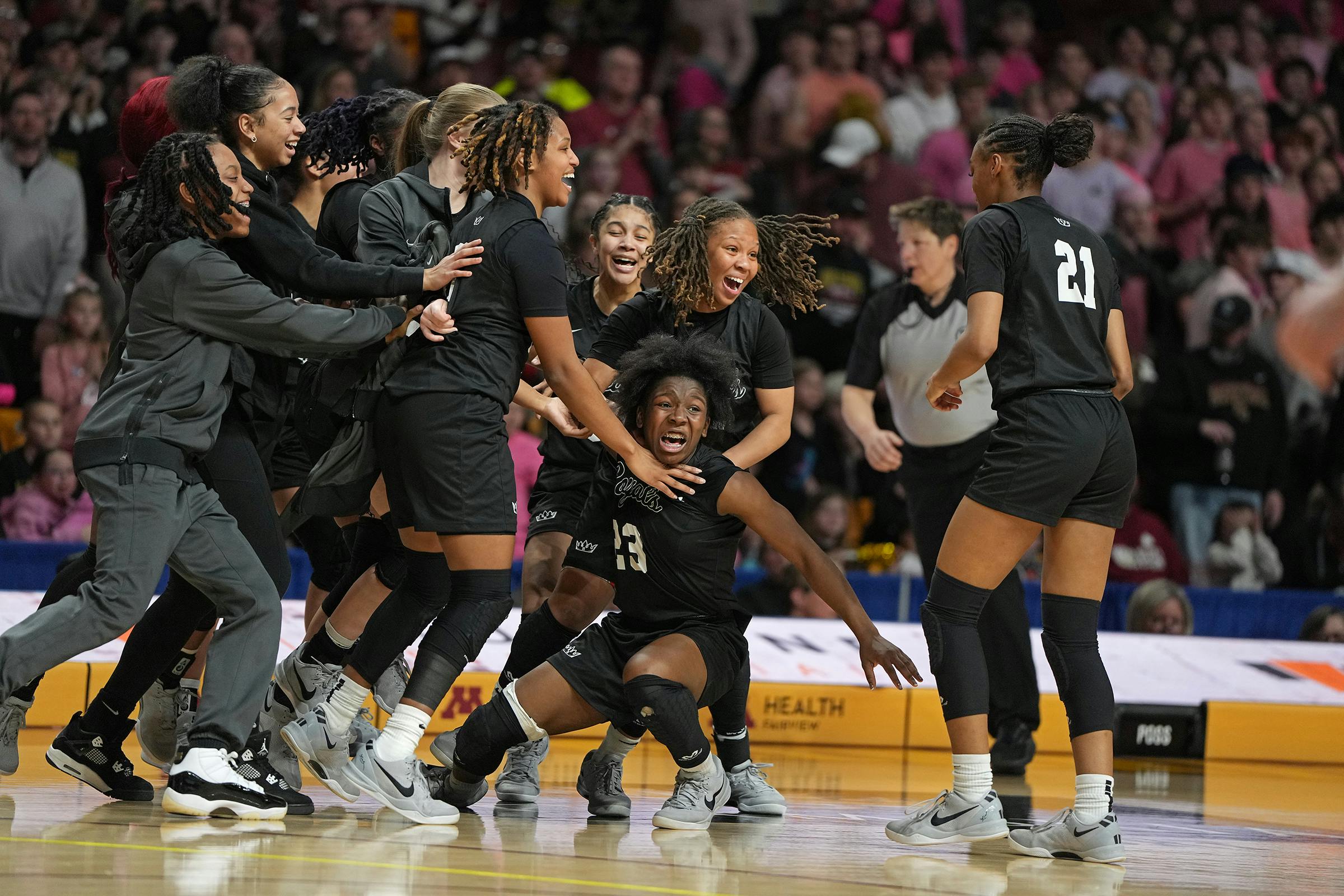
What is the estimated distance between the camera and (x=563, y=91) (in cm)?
1167

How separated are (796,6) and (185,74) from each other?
29.6 ft

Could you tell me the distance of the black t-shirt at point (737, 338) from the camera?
17.9ft

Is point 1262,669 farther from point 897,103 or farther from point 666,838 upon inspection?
point 897,103

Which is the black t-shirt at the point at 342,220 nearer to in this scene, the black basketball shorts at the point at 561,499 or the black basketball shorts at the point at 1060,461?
the black basketball shorts at the point at 561,499

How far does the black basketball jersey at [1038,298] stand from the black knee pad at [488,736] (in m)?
1.70

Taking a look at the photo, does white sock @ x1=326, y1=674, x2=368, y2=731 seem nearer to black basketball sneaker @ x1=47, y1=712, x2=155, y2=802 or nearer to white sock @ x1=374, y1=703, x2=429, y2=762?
white sock @ x1=374, y1=703, x2=429, y2=762

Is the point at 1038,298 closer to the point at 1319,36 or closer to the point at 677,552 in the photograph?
the point at 677,552

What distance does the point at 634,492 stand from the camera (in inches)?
202

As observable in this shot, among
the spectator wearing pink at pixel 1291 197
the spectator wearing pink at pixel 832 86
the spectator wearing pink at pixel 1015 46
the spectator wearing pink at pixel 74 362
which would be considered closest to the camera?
the spectator wearing pink at pixel 74 362

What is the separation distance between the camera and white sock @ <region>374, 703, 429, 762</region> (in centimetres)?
457

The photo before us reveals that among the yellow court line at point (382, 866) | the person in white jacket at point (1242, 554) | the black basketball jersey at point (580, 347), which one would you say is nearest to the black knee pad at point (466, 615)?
the yellow court line at point (382, 866)

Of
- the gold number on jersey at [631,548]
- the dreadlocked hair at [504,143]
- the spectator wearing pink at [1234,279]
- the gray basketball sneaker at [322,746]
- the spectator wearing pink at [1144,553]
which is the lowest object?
the gray basketball sneaker at [322,746]

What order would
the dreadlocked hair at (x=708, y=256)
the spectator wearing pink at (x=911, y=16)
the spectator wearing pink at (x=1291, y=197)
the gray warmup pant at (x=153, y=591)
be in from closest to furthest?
the gray warmup pant at (x=153, y=591)
the dreadlocked hair at (x=708, y=256)
the spectator wearing pink at (x=1291, y=197)
the spectator wearing pink at (x=911, y=16)

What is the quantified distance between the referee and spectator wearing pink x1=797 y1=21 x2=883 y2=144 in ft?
15.7
